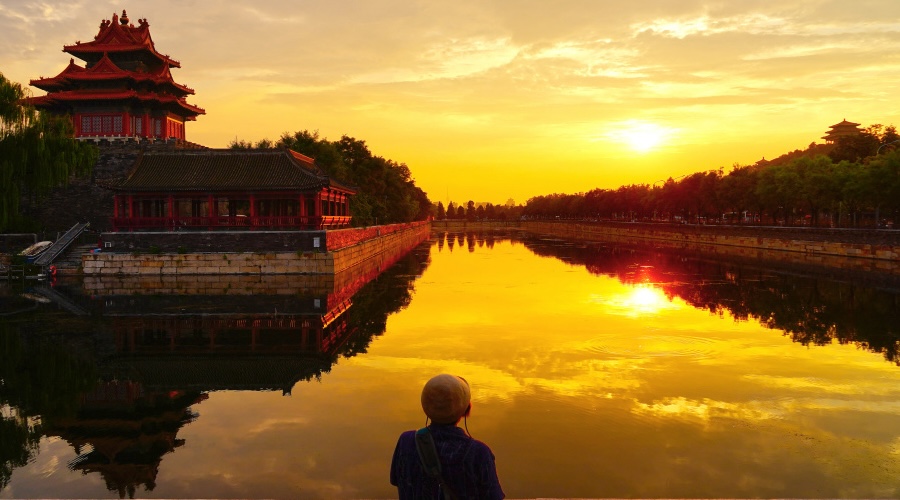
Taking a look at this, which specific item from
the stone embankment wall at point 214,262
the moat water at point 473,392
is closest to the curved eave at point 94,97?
the stone embankment wall at point 214,262

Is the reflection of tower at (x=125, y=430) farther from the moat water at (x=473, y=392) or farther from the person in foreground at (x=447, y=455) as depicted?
the person in foreground at (x=447, y=455)

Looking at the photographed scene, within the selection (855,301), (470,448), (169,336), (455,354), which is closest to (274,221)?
(169,336)

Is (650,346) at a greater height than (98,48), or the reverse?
(98,48)

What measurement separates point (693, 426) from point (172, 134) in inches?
2801

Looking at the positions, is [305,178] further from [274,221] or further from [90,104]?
[90,104]

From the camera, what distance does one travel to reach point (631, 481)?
914cm

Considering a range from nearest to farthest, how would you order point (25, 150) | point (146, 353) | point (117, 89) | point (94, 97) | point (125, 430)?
1. point (125, 430)
2. point (146, 353)
3. point (25, 150)
4. point (94, 97)
5. point (117, 89)

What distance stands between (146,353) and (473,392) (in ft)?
33.8

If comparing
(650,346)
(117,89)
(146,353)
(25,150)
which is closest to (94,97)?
(117,89)

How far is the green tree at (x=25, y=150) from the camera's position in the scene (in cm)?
4072

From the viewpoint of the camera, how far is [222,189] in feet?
144

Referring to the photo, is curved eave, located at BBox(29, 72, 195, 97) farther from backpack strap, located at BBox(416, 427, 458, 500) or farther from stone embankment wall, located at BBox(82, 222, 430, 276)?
backpack strap, located at BBox(416, 427, 458, 500)

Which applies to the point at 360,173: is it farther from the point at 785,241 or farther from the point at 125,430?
the point at 125,430

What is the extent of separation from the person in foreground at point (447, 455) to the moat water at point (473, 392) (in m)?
5.04
